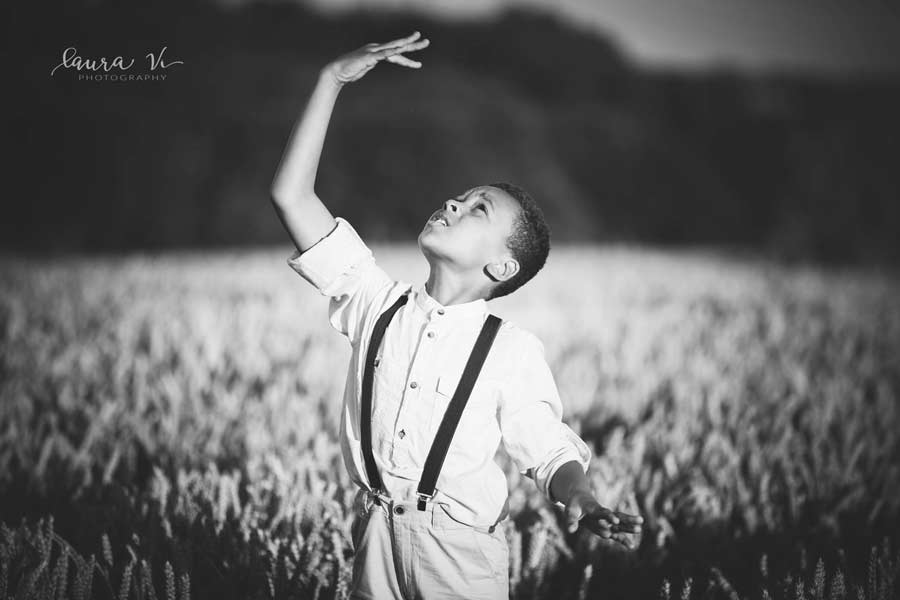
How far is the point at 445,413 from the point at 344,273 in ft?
1.27

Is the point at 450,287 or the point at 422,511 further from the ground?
the point at 450,287

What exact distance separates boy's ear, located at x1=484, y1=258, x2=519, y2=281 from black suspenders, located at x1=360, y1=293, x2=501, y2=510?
0.09 metres

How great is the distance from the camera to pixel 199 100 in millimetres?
9969

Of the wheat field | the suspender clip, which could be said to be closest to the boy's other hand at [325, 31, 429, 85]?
the suspender clip

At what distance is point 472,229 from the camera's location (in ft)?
4.82

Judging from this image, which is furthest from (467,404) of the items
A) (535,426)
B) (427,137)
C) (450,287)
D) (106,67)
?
(427,137)

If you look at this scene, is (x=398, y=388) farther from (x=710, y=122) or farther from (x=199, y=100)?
(x=710, y=122)

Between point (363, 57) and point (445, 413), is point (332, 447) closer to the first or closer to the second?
point (445, 413)

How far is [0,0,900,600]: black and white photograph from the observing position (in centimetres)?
146

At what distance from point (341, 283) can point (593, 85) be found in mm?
13505

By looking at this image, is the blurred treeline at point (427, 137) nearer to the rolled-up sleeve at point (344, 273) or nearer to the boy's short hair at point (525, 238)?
→ the rolled-up sleeve at point (344, 273)

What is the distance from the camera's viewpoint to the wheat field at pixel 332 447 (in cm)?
187

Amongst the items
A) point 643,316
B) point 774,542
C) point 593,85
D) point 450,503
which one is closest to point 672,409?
point 774,542

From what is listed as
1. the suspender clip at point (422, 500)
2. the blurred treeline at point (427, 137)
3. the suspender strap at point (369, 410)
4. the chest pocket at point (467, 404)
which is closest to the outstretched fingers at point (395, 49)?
the suspender strap at point (369, 410)
